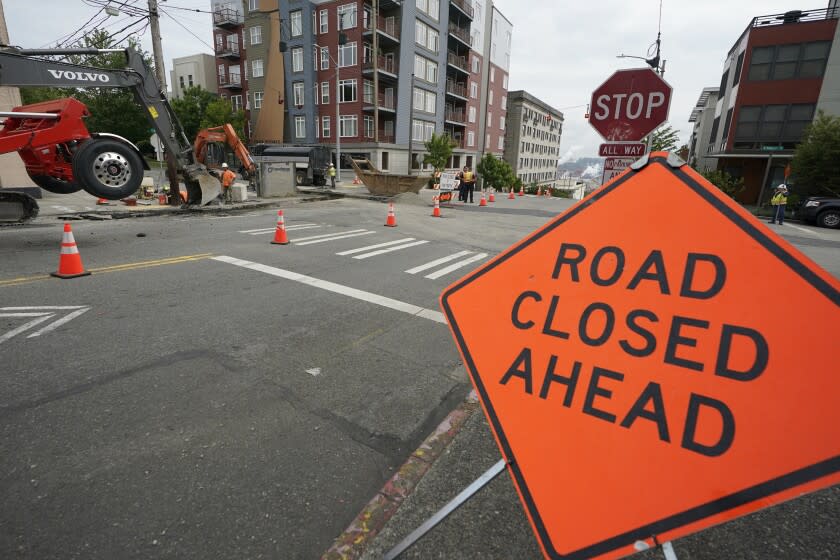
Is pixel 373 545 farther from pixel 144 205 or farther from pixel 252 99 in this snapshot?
pixel 252 99

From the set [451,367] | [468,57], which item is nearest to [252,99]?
[468,57]

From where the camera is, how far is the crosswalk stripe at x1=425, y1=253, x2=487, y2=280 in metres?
7.49

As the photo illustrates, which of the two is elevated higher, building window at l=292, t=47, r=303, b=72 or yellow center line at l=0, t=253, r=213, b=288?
building window at l=292, t=47, r=303, b=72

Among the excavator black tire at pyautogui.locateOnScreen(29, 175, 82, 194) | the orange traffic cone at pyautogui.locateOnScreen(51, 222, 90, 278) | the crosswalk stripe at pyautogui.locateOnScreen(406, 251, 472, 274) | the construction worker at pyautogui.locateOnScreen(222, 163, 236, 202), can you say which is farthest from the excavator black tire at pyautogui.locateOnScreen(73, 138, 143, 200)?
the construction worker at pyautogui.locateOnScreen(222, 163, 236, 202)

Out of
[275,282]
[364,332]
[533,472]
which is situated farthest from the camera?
[275,282]

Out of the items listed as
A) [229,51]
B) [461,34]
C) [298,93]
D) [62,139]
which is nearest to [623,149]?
[62,139]

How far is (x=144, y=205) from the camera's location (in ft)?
49.1

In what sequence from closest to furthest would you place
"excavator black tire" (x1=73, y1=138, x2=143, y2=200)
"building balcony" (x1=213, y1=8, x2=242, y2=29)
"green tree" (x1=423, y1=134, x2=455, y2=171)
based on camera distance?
"excavator black tire" (x1=73, y1=138, x2=143, y2=200) < "green tree" (x1=423, y1=134, x2=455, y2=171) < "building balcony" (x1=213, y1=8, x2=242, y2=29)

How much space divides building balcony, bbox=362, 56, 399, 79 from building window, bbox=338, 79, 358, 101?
172cm

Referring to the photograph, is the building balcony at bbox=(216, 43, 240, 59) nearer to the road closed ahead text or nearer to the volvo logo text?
the volvo logo text

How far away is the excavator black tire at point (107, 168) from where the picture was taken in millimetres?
8188

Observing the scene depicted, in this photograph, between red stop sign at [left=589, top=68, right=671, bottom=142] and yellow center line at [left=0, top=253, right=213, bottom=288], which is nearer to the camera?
yellow center line at [left=0, top=253, right=213, bottom=288]

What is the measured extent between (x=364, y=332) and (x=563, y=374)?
10.7ft

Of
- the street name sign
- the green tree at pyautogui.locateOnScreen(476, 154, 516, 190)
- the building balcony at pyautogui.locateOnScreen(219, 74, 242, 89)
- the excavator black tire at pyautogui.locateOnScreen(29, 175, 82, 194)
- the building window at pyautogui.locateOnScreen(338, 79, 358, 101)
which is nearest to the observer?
the street name sign
